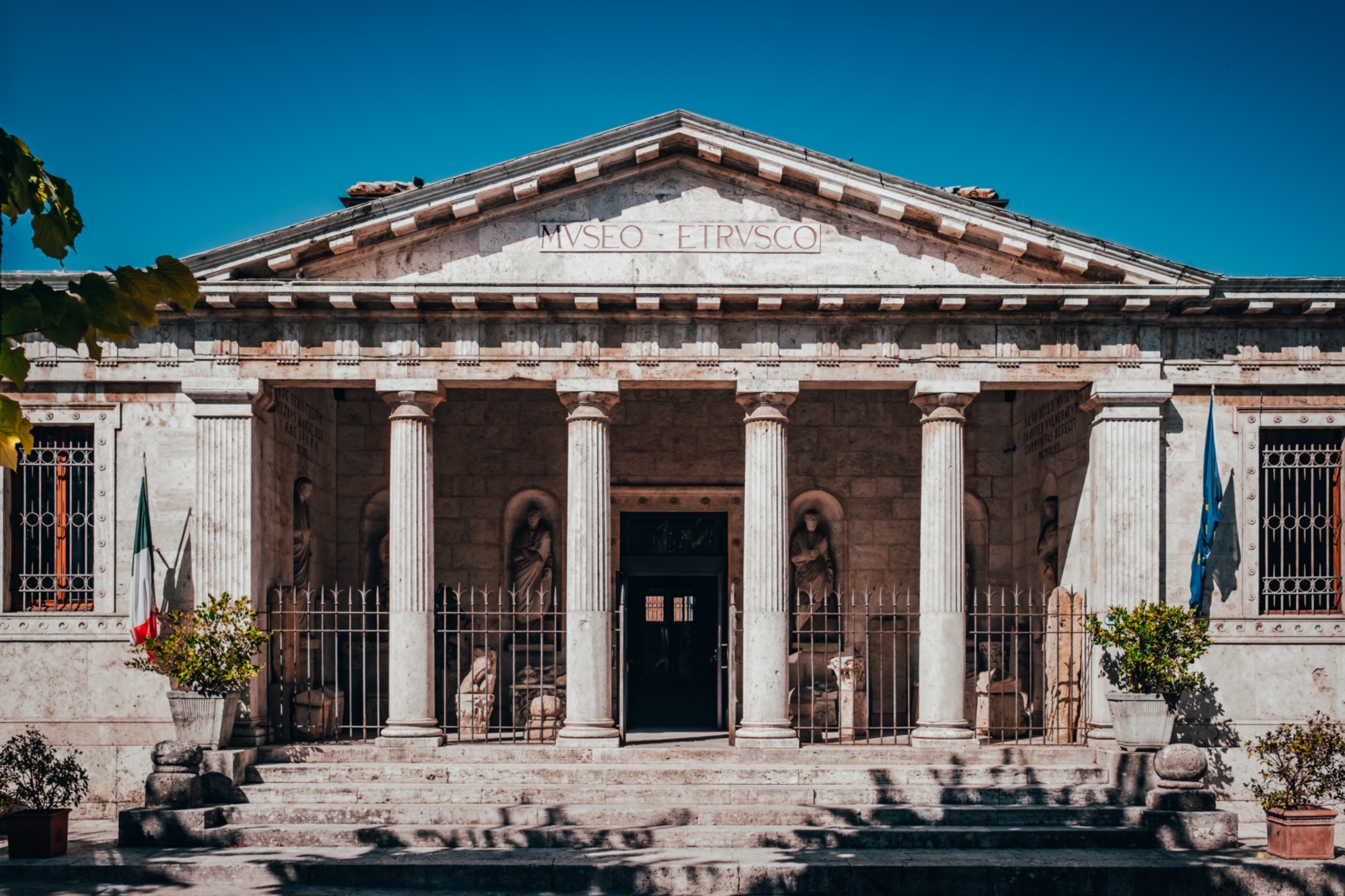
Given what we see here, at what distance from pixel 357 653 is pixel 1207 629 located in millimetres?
11934

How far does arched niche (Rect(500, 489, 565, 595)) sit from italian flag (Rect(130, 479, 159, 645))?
18.1 ft

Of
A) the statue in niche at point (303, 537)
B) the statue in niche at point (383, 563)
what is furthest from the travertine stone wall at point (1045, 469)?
the statue in niche at point (303, 537)

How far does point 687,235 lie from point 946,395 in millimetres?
3862

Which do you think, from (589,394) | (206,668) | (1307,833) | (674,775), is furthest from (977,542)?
(206,668)

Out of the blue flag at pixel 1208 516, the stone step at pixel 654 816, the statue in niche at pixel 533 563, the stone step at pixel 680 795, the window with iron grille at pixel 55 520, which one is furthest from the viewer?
the statue in niche at pixel 533 563

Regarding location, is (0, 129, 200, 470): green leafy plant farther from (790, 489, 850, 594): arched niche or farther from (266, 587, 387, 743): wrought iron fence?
(790, 489, 850, 594): arched niche

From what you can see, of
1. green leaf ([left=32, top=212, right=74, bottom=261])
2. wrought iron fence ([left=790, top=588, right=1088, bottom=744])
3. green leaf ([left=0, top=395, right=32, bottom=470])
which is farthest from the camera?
wrought iron fence ([left=790, top=588, right=1088, bottom=744])

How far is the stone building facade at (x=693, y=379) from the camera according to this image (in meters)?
15.9

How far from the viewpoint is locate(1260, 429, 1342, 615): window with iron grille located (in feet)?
54.6

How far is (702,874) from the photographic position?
40.6ft

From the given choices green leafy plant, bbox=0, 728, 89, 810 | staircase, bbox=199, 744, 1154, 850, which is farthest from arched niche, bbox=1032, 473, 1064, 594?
green leafy plant, bbox=0, 728, 89, 810

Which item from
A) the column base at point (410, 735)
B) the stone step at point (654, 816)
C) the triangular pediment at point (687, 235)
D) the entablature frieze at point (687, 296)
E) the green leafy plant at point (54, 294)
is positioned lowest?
the stone step at point (654, 816)

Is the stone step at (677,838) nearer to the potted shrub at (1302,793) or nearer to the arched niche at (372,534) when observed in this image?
the potted shrub at (1302,793)

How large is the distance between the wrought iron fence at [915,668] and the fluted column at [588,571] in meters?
2.48
